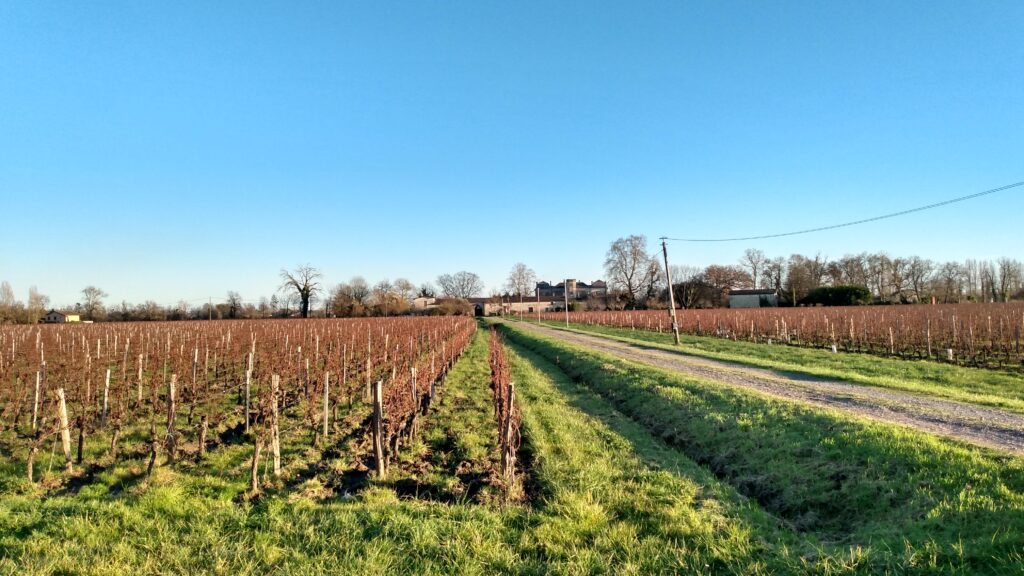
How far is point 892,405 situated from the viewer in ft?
30.5

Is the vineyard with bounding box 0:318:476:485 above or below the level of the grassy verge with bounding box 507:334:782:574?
above

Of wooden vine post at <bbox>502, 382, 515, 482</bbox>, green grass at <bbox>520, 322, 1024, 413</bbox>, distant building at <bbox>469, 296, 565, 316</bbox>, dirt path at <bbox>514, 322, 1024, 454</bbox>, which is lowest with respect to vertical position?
green grass at <bbox>520, 322, 1024, 413</bbox>

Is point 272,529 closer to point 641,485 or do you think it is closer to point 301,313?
point 641,485

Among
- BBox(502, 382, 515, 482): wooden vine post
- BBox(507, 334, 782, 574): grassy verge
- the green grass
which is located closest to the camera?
BBox(507, 334, 782, 574): grassy verge

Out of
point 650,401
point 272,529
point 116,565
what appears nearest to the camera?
point 116,565

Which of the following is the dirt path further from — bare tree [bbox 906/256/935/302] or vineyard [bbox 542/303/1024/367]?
bare tree [bbox 906/256/935/302]

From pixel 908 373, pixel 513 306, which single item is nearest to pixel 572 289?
pixel 513 306

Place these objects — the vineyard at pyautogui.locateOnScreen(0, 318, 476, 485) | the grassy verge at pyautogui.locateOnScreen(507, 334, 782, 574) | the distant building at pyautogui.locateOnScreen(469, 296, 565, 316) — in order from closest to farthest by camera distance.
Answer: the grassy verge at pyautogui.locateOnScreen(507, 334, 782, 574), the vineyard at pyautogui.locateOnScreen(0, 318, 476, 485), the distant building at pyautogui.locateOnScreen(469, 296, 565, 316)

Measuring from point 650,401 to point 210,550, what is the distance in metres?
8.86

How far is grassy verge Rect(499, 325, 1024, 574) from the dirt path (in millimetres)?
1108

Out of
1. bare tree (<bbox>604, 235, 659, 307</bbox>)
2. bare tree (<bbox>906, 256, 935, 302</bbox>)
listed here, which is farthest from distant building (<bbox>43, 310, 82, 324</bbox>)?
bare tree (<bbox>906, 256, 935, 302</bbox>)

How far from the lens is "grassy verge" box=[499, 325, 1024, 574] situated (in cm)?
390

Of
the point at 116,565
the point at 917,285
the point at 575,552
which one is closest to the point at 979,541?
the point at 575,552

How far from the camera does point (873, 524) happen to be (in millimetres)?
4676
